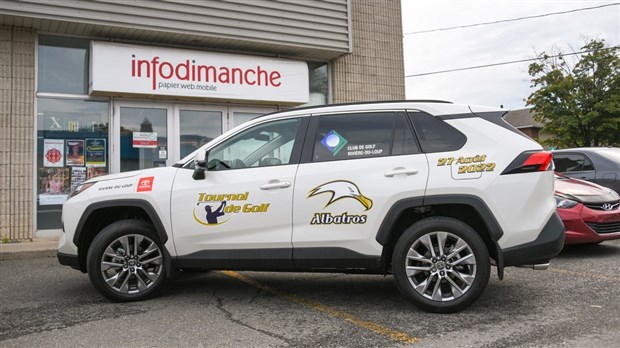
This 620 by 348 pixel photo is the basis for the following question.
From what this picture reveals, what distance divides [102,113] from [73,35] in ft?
5.05

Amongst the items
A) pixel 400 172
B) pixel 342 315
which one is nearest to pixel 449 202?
pixel 400 172

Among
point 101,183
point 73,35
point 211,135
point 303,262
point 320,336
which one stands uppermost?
point 73,35

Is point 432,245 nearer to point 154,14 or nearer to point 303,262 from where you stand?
point 303,262

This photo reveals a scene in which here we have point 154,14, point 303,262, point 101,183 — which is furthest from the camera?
point 154,14

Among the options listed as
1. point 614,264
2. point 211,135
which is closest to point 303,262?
point 614,264

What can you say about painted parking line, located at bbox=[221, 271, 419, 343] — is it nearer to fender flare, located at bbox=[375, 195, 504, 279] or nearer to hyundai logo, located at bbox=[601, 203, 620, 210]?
fender flare, located at bbox=[375, 195, 504, 279]

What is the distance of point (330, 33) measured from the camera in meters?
11.2

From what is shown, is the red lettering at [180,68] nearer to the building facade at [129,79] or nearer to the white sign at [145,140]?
the building facade at [129,79]

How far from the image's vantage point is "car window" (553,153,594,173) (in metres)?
9.07

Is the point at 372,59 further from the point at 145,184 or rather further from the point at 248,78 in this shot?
the point at 145,184

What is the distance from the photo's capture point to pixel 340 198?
454cm

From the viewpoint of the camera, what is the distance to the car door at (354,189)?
176 inches

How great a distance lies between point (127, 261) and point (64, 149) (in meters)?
5.49

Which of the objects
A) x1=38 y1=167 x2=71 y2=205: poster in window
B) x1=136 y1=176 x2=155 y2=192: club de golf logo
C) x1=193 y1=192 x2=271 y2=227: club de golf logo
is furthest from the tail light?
x1=38 y1=167 x2=71 y2=205: poster in window
